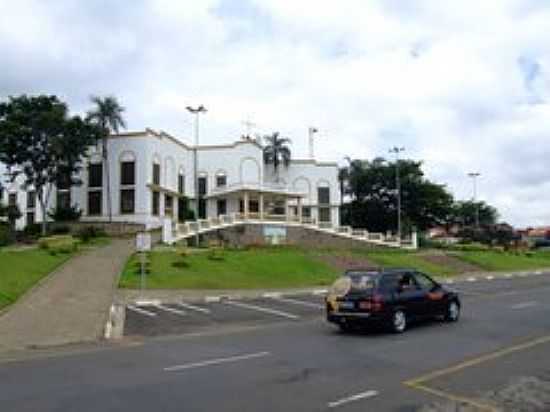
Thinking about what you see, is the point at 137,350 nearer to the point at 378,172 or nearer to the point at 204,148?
the point at 204,148

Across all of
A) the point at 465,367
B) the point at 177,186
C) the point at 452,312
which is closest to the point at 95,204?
the point at 177,186

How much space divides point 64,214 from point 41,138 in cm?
906

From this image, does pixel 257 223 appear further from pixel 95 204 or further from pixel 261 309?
pixel 261 309

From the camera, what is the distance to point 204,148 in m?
77.1

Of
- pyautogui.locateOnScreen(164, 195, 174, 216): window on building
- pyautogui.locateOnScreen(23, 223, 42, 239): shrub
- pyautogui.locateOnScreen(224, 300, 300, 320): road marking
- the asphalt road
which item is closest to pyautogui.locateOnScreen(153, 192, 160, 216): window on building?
pyautogui.locateOnScreen(164, 195, 174, 216): window on building

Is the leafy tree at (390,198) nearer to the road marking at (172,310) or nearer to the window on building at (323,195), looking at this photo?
the window on building at (323,195)

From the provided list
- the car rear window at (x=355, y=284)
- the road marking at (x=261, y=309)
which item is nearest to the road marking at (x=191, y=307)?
the road marking at (x=261, y=309)

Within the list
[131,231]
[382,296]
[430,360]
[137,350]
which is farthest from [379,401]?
[131,231]

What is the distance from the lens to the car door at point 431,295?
64.8ft

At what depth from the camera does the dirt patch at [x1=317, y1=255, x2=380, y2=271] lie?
4625 centimetres

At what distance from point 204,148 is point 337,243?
762 inches

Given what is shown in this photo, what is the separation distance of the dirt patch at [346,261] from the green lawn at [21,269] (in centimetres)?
1590

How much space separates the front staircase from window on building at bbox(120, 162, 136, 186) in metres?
9.44

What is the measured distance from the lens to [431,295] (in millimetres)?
19891
